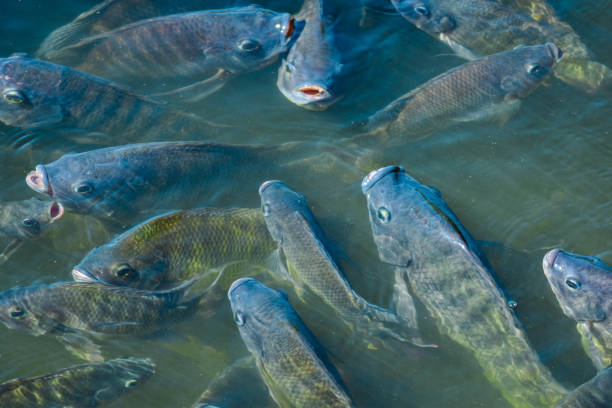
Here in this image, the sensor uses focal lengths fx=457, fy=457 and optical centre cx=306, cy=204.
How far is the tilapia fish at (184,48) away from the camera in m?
5.65

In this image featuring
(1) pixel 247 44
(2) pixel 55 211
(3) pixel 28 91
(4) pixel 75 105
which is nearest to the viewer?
(2) pixel 55 211

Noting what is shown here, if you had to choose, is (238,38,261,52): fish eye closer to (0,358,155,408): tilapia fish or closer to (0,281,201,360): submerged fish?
(0,281,201,360): submerged fish

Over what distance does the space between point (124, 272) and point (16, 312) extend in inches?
40.3

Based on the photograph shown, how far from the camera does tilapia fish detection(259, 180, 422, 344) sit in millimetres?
4148

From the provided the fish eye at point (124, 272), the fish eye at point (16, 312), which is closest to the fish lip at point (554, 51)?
the fish eye at point (124, 272)

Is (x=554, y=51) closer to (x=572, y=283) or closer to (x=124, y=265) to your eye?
(x=572, y=283)

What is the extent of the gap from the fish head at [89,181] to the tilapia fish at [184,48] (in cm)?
152

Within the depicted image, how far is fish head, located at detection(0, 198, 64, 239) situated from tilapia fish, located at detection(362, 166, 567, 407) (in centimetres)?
347

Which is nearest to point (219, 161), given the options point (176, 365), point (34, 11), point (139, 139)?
point (139, 139)

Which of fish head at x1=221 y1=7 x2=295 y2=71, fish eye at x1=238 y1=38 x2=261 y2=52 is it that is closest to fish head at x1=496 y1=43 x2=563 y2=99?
fish head at x1=221 y1=7 x2=295 y2=71

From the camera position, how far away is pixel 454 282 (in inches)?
163

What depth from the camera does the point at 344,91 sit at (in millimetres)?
5695

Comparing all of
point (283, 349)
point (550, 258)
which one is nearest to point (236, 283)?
point (283, 349)

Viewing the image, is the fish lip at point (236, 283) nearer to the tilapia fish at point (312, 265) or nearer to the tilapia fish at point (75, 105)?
the tilapia fish at point (312, 265)
